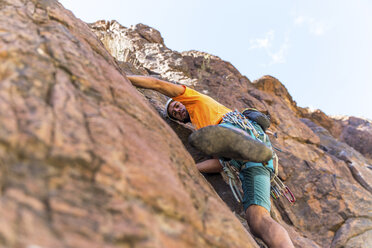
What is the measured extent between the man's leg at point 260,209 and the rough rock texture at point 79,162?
0.85m

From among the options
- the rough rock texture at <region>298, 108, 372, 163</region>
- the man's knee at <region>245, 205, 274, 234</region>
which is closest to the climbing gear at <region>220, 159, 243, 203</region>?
the man's knee at <region>245, 205, 274, 234</region>

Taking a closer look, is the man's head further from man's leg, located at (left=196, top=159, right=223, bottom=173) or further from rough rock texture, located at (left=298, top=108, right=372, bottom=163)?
rough rock texture, located at (left=298, top=108, right=372, bottom=163)

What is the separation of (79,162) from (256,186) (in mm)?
2581

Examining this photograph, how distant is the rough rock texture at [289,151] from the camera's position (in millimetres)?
4898

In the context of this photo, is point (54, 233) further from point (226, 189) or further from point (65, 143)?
point (226, 189)

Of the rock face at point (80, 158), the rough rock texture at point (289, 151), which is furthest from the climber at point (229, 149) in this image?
the rough rock texture at point (289, 151)

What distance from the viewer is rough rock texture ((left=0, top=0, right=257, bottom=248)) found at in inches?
50.3

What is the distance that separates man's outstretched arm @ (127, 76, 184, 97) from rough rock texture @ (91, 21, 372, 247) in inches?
28.1

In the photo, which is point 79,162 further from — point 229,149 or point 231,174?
point 231,174

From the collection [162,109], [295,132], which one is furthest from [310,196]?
[162,109]

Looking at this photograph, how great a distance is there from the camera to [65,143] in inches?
60.5

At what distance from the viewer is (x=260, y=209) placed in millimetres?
3225

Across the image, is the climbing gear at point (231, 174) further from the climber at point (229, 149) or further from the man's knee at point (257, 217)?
the man's knee at point (257, 217)

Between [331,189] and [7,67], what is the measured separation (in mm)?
6364
